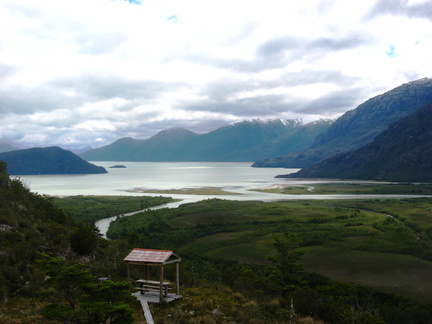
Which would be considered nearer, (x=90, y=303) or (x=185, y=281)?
(x=90, y=303)

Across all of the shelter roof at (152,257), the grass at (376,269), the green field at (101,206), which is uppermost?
the shelter roof at (152,257)

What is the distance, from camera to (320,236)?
79812 mm

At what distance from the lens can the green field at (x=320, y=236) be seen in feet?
185

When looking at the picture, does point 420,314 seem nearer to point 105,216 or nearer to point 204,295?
point 204,295

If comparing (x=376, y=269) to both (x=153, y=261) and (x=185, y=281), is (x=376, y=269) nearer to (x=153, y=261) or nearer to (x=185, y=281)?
(x=185, y=281)

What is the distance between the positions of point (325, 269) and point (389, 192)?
14628cm

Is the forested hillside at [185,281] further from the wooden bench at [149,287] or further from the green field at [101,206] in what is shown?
the green field at [101,206]

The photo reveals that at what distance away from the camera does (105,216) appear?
118 meters

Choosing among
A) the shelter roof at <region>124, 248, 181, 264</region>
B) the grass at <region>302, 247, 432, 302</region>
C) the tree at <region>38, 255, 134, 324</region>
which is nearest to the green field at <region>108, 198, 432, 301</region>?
the grass at <region>302, 247, 432, 302</region>

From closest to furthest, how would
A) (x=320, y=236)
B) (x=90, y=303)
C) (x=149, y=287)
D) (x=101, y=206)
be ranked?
1. (x=90, y=303)
2. (x=149, y=287)
3. (x=320, y=236)
4. (x=101, y=206)

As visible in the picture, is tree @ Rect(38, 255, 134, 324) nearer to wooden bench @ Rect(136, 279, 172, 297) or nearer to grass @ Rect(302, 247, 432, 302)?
wooden bench @ Rect(136, 279, 172, 297)

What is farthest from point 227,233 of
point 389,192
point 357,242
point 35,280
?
point 389,192

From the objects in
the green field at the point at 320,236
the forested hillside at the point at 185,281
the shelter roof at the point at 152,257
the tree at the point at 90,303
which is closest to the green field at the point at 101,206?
the green field at the point at 320,236

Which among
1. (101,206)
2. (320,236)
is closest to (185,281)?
(320,236)
